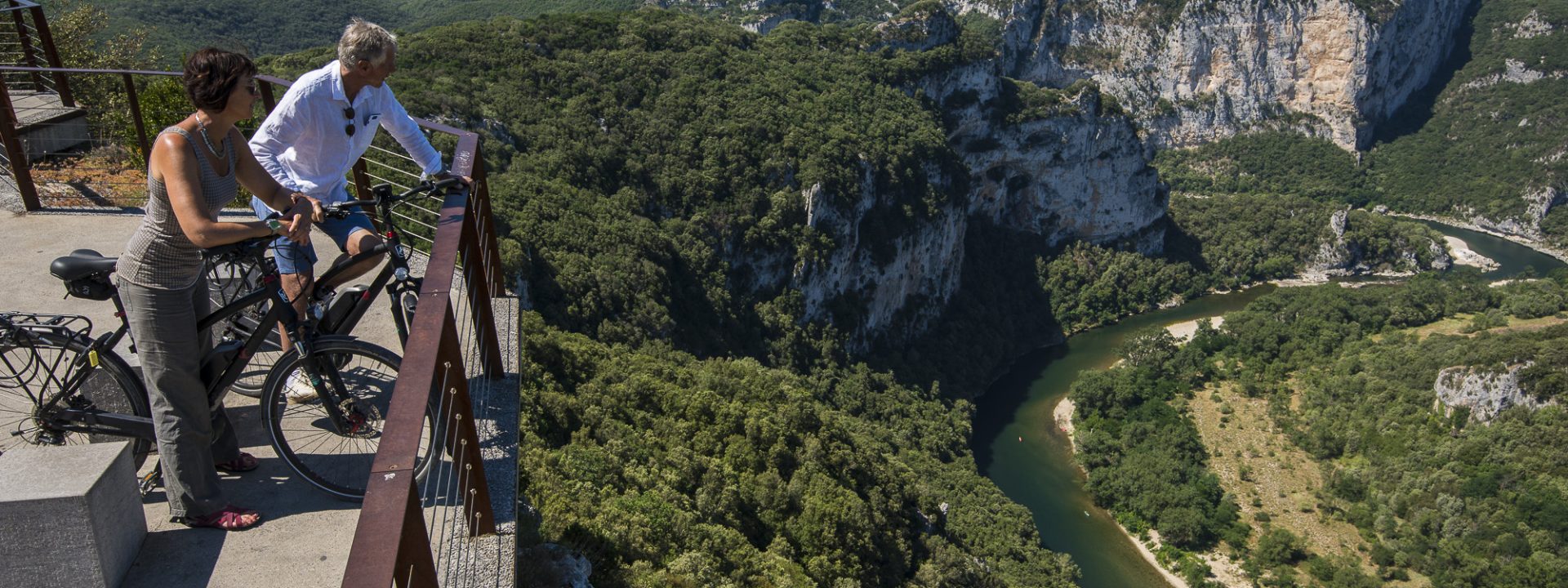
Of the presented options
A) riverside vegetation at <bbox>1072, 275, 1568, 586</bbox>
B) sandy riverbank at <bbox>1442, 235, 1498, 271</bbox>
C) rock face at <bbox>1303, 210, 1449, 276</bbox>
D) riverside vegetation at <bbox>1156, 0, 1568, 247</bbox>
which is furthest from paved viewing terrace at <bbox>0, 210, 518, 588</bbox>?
riverside vegetation at <bbox>1156, 0, 1568, 247</bbox>

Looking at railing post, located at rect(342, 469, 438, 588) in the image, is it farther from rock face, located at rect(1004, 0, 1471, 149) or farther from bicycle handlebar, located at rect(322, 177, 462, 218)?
rock face, located at rect(1004, 0, 1471, 149)

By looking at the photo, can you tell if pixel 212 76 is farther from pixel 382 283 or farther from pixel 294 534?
pixel 294 534

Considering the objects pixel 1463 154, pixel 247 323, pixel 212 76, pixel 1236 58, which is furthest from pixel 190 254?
pixel 1463 154

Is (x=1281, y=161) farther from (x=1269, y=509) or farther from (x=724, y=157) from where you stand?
(x=724, y=157)

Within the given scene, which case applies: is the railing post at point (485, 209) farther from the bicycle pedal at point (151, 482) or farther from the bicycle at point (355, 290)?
Answer: the bicycle pedal at point (151, 482)

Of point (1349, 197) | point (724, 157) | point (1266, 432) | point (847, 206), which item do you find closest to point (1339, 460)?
point (1266, 432)
